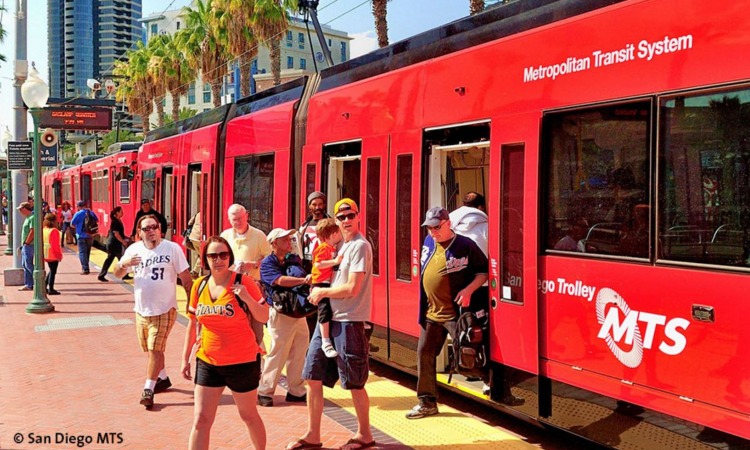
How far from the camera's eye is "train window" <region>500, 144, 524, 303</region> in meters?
5.93

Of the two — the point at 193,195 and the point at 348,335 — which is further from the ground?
the point at 193,195

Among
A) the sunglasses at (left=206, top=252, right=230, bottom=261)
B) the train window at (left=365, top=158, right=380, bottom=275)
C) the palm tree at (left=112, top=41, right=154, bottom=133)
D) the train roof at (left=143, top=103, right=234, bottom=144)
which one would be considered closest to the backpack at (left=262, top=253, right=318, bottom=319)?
the train window at (left=365, top=158, right=380, bottom=275)

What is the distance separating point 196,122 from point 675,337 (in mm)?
12356

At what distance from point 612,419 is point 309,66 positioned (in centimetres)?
10789

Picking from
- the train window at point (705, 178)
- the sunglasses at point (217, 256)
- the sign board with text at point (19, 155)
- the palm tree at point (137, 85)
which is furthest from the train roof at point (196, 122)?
the palm tree at point (137, 85)

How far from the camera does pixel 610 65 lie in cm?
514

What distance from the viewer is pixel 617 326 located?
4973mm

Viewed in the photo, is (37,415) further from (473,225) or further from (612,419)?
(612,419)

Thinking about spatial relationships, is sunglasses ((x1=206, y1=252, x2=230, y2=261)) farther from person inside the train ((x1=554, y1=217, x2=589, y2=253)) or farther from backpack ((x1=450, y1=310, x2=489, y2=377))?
person inside the train ((x1=554, y1=217, x2=589, y2=253))

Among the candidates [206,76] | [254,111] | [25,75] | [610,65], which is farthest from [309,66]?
[610,65]

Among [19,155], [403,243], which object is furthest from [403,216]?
[19,155]

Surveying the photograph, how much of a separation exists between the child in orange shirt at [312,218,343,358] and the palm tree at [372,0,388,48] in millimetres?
16975

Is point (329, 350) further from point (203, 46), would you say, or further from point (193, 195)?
point (203, 46)

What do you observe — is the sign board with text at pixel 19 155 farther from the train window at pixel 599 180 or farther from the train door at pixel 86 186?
the train door at pixel 86 186
